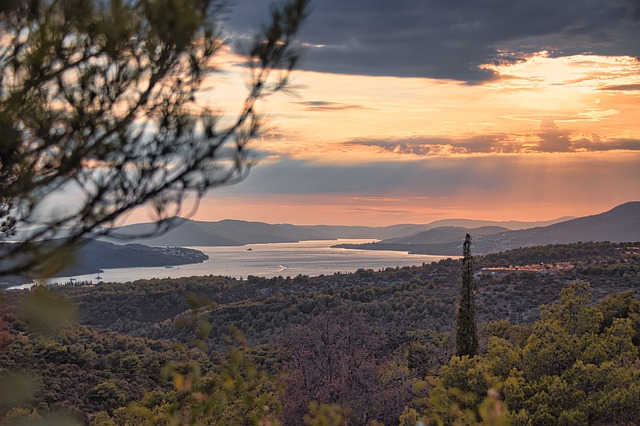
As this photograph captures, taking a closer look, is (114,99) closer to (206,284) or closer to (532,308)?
(532,308)

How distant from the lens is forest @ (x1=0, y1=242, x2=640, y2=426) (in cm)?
393

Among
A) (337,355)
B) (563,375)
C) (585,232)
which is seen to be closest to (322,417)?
(563,375)

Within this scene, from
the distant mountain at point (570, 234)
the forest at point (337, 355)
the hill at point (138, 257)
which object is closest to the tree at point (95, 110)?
the forest at point (337, 355)

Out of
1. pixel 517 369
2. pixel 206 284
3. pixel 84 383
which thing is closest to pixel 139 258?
pixel 206 284

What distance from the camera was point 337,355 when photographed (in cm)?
1552

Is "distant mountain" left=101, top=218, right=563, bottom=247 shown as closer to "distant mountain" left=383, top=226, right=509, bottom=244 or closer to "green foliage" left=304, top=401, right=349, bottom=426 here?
"distant mountain" left=383, top=226, right=509, bottom=244

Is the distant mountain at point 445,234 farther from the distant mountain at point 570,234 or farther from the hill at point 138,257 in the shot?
the hill at point 138,257

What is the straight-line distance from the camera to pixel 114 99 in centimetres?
314

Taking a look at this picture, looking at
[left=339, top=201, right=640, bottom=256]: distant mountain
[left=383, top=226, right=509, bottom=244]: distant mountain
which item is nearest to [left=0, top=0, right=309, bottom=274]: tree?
[left=339, top=201, right=640, bottom=256]: distant mountain

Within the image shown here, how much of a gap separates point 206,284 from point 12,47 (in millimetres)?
39367

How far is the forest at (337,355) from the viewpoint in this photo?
3.93 m

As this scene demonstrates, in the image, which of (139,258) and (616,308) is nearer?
(616,308)

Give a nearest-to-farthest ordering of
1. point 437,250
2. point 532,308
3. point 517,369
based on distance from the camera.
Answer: point 517,369
point 532,308
point 437,250

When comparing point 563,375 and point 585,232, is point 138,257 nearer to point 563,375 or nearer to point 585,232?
point 585,232
